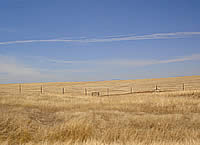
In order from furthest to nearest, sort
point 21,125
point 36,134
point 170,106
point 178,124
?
1. point 170,106
2. point 178,124
3. point 21,125
4. point 36,134

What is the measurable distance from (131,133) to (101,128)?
124 centimetres

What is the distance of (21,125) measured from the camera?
317 inches

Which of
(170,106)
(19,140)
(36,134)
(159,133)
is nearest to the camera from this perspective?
(19,140)

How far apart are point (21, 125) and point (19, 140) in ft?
3.52

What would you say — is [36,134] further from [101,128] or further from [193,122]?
[193,122]

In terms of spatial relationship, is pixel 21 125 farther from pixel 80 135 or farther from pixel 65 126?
pixel 80 135

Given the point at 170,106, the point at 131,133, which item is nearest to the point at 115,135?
the point at 131,133

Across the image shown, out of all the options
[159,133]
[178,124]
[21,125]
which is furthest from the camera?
[178,124]

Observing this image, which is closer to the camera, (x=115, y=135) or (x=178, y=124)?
(x=115, y=135)

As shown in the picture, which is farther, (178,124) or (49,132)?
(178,124)

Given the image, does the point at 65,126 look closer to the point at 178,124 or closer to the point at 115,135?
the point at 115,135

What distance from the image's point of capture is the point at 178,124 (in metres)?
10.6

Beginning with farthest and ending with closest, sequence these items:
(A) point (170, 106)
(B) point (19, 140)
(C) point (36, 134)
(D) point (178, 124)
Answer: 1. (A) point (170, 106)
2. (D) point (178, 124)
3. (C) point (36, 134)
4. (B) point (19, 140)

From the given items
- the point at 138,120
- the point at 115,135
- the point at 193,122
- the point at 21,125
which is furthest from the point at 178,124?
the point at 21,125
